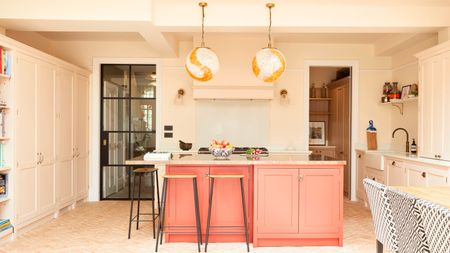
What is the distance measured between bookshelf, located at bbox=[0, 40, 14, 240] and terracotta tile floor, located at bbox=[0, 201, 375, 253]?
392 mm

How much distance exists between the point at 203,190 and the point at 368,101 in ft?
12.3

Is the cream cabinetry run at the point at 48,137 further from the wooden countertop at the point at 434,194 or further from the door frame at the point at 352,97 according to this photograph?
the wooden countertop at the point at 434,194

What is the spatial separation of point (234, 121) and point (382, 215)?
3807 mm

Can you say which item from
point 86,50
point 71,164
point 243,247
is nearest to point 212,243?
point 243,247

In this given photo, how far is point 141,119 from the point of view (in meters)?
5.93

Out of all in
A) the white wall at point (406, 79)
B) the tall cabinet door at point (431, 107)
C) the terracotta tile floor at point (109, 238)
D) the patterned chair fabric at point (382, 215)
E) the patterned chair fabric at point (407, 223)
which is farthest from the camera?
the white wall at point (406, 79)

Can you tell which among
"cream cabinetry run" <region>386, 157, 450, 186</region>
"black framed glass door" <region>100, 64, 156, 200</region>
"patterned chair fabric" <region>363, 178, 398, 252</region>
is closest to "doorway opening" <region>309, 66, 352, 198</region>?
"cream cabinetry run" <region>386, 157, 450, 186</region>

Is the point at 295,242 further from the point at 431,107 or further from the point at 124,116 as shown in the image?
the point at 124,116

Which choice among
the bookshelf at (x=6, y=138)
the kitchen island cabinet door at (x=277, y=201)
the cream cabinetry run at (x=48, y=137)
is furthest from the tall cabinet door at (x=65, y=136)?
the kitchen island cabinet door at (x=277, y=201)

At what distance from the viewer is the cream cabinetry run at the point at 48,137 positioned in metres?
3.87

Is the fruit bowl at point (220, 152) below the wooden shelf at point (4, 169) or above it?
above

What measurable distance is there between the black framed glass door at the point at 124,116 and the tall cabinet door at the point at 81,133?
10.8 inches

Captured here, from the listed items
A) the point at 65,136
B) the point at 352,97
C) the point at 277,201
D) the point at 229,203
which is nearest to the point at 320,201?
the point at 277,201

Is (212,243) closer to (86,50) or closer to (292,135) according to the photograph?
(292,135)
